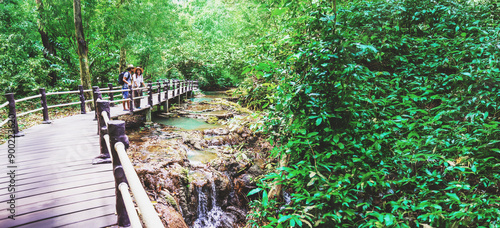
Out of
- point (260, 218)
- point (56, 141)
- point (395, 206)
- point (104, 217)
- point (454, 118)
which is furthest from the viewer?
point (56, 141)

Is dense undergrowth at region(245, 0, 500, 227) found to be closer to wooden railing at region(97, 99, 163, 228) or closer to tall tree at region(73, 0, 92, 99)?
wooden railing at region(97, 99, 163, 228)

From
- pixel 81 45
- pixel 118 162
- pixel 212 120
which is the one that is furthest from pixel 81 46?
pixel 118 162

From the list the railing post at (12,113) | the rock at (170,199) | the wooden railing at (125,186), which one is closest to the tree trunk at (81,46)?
the railing post at (12,113)

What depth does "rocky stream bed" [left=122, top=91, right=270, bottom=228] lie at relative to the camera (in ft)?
16.9

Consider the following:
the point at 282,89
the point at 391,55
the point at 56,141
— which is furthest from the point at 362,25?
the point at 56,141

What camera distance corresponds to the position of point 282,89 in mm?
3395

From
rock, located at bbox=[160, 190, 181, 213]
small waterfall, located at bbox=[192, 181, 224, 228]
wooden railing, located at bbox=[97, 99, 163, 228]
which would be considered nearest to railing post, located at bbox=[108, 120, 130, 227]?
wooden railing, located at bbox=[97, 99, 163, 228]

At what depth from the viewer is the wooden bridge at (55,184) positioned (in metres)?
2.75

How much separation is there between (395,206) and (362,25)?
132 inches

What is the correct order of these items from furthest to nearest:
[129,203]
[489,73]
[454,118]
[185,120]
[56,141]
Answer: [185,120] < [56,141] < [454,118] < [489,73] < [129,203]

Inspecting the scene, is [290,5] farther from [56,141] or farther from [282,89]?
[56,141]

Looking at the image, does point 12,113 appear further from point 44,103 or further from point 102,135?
point 102,135

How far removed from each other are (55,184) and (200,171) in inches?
133

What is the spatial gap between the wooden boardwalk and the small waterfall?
250cm
